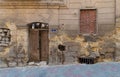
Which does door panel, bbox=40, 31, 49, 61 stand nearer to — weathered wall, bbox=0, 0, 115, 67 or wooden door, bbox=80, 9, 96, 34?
weathered wall, bbox=0, 0, 115, 67

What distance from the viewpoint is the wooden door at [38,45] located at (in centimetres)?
1257

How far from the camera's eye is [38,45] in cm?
1262

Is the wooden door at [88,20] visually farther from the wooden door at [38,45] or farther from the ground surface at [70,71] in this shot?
the ground surface at [70,71]

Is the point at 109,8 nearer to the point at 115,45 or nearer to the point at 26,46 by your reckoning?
the point at 115,45

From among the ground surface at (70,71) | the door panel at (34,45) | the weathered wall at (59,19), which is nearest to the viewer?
the ground surface at (70,71)

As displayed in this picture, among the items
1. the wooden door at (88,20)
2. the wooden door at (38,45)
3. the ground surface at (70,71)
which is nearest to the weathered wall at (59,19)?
the wooden door at (88,20)

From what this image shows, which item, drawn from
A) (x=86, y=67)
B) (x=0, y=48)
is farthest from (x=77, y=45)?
(x=86, y=67)

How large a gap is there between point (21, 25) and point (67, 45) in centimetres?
212

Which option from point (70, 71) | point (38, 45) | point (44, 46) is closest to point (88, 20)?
point (44, 46)

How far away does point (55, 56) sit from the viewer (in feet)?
40.7

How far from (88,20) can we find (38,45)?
7.85ft

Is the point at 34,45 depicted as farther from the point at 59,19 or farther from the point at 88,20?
the point at 88,20

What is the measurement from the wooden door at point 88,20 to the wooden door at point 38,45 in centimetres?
168

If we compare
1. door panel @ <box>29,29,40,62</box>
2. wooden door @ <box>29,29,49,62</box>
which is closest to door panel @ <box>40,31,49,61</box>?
wooden door @ <box>29,29,49,62</box>
